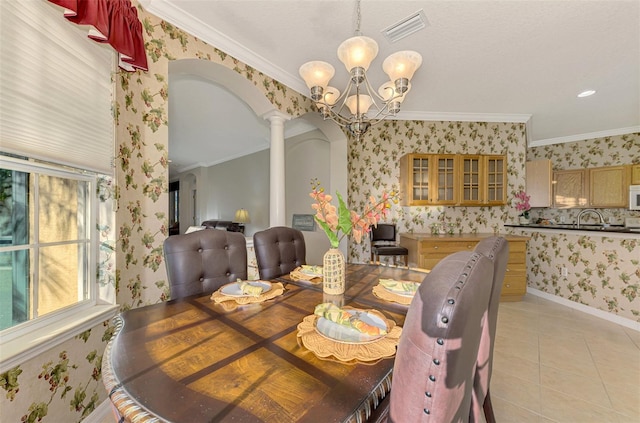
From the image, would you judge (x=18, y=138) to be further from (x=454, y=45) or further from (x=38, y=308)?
(x=454, y=45)

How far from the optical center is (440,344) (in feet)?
1.44

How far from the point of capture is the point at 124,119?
155 cm

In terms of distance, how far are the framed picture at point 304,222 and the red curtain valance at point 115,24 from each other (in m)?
3.22

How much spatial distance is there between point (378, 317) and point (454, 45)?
7.82 feet

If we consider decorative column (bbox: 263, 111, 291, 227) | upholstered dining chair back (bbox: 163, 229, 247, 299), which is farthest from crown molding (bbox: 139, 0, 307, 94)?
upholstered dining chair back (bbox: 163, 229, 247, 299)

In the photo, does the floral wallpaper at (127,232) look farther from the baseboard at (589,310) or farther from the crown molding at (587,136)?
the crown molding at (587,136)

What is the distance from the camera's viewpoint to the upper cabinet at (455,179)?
3535 millimetres

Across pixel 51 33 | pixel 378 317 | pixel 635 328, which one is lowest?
pixel 635 328

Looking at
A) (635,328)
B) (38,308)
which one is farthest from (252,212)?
(635,328)

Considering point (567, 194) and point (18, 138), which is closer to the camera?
point (18, 138)

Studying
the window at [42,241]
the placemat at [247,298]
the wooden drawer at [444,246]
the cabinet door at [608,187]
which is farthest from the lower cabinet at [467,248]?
the window at [42,241]

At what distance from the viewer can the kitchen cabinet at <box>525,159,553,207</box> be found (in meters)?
4.34

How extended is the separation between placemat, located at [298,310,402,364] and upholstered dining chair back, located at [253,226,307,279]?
98 centimetres

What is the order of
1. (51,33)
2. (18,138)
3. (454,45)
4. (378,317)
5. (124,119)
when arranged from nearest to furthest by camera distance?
(378,317), (18,138), (51,33), (124,119), (454,45)
